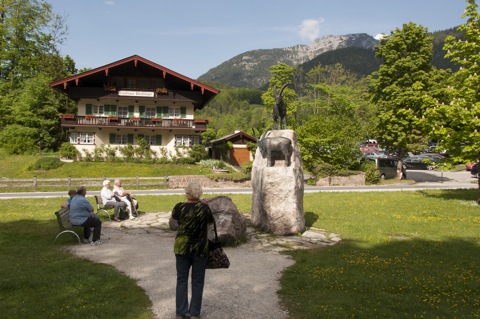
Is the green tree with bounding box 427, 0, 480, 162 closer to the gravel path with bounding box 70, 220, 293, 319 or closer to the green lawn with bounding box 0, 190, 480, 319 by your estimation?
the green lawn with bounding box 0, 190, 480, 319

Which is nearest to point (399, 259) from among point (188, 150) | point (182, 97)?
point (188, 150)

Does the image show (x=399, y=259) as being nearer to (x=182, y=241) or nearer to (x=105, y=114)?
(x=182, y=241)

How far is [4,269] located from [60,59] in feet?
156

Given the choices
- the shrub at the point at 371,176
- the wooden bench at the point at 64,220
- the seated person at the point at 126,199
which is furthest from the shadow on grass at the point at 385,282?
the shrub at the point at 371,176

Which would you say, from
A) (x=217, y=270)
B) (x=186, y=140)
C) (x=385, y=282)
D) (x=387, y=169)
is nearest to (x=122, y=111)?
(x=186, y=140)

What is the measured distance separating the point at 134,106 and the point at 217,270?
35.3m

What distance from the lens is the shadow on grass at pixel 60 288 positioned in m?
5.39

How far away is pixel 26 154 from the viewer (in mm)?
36906

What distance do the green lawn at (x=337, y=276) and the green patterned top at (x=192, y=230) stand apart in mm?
1273

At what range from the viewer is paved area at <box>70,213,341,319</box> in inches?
225

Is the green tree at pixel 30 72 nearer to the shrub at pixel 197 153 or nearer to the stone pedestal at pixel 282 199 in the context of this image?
the shrub at pixel 197 153

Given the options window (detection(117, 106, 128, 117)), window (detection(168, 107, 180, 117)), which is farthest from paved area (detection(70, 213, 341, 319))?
window (detection(117, 106, 128, 117))

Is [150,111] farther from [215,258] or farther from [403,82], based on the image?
[215,258]

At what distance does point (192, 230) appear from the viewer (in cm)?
507
